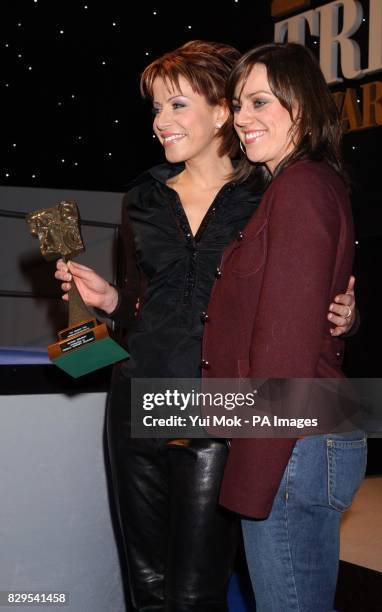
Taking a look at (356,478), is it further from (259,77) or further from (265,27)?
(265,27)

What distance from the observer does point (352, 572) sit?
2.51m

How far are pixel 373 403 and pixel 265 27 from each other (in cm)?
227

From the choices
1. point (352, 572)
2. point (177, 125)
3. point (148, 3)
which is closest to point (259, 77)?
point (177, 125)

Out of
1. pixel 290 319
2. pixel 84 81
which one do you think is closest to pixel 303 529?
pixel 290 319

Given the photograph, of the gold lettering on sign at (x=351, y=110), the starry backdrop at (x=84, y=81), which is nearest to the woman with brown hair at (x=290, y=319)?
the gold lettering on sign at (x=351, y=110)

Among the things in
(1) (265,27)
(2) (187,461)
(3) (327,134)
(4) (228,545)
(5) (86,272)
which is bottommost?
(4) (228,545)

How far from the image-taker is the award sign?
1455 millimetres

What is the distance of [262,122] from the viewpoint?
4.09 ft

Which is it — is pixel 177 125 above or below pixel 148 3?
below

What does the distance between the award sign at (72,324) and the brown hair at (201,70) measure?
32 centimetres

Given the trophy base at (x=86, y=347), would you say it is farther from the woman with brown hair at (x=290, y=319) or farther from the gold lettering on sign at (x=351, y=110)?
the gold lettering on sign at (x=351, y=110)

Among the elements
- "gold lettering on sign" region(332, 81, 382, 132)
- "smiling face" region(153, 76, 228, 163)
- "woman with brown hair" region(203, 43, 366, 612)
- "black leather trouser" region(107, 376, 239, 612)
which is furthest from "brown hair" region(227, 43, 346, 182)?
"gold lettering on sign" region(332, 81, 382, 132)

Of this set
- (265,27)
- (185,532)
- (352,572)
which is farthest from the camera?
(265,27)

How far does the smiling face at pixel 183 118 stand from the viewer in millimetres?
1560
